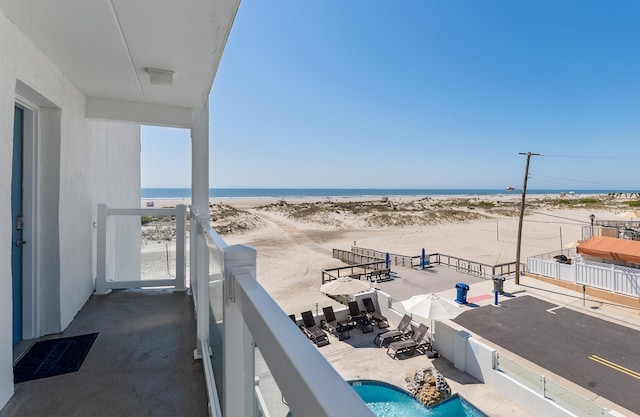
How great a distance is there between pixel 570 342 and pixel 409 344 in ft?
12.8

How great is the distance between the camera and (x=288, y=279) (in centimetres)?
1303

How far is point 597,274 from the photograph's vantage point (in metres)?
10.1

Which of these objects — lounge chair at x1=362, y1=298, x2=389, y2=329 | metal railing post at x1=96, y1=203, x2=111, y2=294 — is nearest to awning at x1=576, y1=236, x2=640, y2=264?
lounge chair at x1=362, y1=298, x2=389, y2=329

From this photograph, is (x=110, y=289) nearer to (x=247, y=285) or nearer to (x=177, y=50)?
(x=177, y=50)

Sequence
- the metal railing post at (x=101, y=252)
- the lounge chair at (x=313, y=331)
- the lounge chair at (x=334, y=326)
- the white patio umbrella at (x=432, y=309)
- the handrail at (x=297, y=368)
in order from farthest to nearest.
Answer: the lounge chair at (x=334, y=326) < the lounge chair at (x=313, y=331) < the white patio umbrella at (x=432, y=309) < the metal railing post at (x=101, y=252) < the handrail at (x=297, y=368)

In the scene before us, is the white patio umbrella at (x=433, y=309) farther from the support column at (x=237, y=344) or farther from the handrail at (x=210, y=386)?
the support column at (x=237, y=344)

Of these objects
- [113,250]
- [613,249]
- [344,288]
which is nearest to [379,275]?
[344,288]

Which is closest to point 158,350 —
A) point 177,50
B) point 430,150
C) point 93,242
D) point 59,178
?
point 59,178

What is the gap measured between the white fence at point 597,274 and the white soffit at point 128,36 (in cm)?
1294

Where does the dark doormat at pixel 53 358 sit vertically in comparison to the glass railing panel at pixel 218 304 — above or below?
below

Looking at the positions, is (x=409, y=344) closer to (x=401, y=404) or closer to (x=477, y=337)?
(x=401, y=404)

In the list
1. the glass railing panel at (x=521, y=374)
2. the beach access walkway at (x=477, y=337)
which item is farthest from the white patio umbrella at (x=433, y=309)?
the glass railing panel at (x=521, y=374)

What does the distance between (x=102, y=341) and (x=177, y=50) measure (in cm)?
307

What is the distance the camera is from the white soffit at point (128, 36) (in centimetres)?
215
